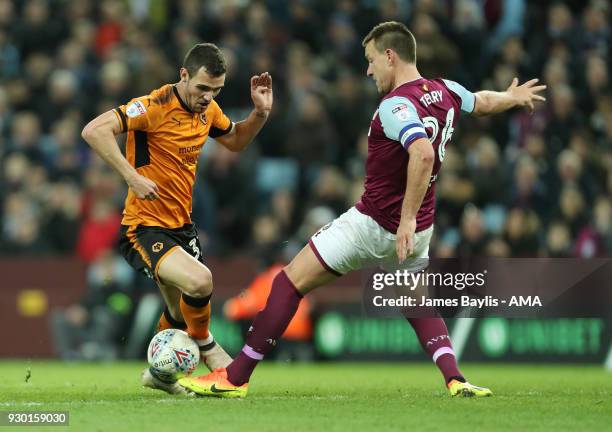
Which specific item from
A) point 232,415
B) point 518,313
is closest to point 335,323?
point 518,313

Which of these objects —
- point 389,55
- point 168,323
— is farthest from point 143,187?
point 389,55

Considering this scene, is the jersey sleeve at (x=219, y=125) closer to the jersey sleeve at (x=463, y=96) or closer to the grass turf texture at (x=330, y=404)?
the jersey sleeve at (x=463, y=96)

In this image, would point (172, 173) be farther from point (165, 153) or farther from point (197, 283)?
point (197, 283)

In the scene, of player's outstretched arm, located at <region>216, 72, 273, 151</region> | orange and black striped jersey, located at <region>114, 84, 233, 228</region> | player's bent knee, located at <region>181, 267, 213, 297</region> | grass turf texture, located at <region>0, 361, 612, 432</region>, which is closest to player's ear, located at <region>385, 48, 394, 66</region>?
player's outstretched arm, located at <region>216, 72, 273, 151</region>

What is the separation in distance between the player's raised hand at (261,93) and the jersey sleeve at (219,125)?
0.25 metres

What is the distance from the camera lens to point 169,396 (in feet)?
29.1

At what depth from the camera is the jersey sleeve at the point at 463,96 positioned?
8.79 metres

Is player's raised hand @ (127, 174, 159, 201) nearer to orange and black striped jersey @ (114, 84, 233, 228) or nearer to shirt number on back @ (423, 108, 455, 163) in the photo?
orange and black striped jersey @ (114, 84, 233, 228)

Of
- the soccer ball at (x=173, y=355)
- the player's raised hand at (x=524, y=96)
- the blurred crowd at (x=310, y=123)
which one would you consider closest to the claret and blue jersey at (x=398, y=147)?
the player's raised hand at (x=524, y=96)

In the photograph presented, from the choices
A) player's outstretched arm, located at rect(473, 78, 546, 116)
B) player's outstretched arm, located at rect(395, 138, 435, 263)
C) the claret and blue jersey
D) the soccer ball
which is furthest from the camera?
player's outstretched arm, located at rect(473, 78, 546, 116)

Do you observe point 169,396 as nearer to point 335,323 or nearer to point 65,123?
point 335,323

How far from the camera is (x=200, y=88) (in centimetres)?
899

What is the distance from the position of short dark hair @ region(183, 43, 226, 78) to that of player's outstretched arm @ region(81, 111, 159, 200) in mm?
635

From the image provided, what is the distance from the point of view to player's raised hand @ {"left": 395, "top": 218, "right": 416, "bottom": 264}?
26.5 ft
